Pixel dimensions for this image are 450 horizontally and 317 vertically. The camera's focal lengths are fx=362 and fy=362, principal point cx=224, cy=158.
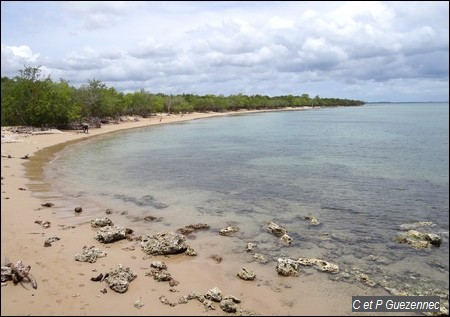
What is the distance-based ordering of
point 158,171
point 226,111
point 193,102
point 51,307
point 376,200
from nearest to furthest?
point 51,307 → point 376,200 → point 158,171 → point 193,102 → point 226,111

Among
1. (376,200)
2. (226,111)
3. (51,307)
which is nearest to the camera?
(51,307)

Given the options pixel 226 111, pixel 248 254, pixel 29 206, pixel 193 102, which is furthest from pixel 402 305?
pixel 226 111

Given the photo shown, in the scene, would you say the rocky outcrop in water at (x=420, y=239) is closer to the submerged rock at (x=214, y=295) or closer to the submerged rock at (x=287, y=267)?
the submerged rock at (x=287, y=267)

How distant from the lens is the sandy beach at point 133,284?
8.48 meters

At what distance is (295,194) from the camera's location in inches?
811

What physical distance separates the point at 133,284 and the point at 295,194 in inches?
504

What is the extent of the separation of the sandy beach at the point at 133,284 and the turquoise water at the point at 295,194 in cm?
152

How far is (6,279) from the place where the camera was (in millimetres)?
8867

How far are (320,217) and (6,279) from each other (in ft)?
40.1

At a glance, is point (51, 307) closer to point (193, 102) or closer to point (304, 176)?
point (304, 176)

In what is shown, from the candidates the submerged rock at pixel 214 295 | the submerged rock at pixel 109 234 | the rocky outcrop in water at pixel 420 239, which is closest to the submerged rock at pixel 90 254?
the submerged rock at pixel 109 234

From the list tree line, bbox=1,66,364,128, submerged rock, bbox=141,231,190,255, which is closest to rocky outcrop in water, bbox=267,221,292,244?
submerged rock, bbox=141,231,190,255

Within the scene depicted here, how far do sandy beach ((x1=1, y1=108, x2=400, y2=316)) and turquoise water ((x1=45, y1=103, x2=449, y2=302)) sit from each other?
4.98 feet

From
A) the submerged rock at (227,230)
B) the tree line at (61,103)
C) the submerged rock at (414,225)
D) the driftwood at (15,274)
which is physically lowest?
the submerged rock at (414,225)
